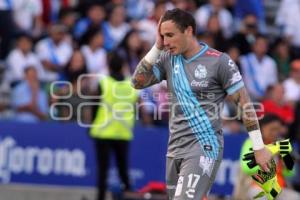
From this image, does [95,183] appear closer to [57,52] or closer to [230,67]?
[57,52]

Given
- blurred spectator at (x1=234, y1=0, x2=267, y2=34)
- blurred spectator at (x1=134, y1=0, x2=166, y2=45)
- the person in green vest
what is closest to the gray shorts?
the person in green vest

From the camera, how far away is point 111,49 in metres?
17.1

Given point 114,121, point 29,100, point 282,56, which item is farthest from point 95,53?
point 282,56

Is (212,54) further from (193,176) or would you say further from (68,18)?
(68,18)

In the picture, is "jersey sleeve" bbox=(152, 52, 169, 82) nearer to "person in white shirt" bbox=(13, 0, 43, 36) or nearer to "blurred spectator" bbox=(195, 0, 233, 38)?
"person in white shirt" bbox=(13, 0, 43, 36)

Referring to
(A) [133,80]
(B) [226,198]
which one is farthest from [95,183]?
(A) [133,80]

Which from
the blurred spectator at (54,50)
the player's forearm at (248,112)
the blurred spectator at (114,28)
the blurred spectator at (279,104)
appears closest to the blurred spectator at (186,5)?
the blurred spectator at (114,28)

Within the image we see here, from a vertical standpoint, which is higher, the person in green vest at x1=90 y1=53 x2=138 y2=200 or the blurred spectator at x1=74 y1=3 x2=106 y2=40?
the blurred spectator at x1=74 y1=3 x2=106 y2=40

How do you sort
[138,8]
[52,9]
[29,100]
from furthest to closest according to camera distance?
[138,8] < [52,9] < [29,100]

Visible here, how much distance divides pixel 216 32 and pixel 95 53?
212cm

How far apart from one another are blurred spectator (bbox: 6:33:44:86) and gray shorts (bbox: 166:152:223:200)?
7865 mm

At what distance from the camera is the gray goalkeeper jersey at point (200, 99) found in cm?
887

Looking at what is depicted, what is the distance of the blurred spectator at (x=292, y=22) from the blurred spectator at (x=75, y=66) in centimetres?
411

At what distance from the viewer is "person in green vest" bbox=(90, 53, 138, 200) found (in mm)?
14203
